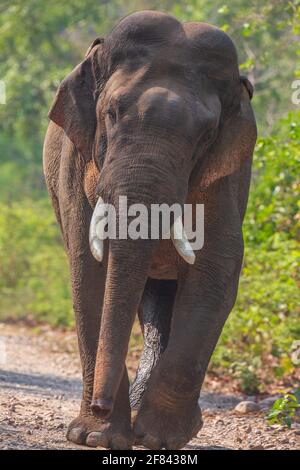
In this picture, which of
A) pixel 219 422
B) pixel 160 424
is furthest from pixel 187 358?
pixel 219 422

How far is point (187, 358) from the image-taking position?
6.27 metres

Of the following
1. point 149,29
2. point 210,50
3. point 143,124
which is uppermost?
point 149,29

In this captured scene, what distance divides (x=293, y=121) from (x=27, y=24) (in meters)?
10.8

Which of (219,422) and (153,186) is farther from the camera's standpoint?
(219,422)

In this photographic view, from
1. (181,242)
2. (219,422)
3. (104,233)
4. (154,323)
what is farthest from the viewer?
(219,422)

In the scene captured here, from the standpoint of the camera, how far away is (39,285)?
14.7 metres

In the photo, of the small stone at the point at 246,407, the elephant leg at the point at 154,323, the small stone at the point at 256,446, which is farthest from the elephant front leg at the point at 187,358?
the small stone at the point at 246,407

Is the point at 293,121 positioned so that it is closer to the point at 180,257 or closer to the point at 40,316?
the point at 180,257

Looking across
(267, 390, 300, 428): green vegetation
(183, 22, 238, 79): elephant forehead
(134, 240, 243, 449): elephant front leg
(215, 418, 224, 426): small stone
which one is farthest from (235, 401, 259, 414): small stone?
(183, 22, 238, 79): elephant forehead

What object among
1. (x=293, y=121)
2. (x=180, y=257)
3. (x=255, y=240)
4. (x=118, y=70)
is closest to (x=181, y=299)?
(x=180, y=257)

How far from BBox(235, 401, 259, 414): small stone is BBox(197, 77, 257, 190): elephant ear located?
251 cm

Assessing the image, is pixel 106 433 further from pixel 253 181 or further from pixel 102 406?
pixel 253 181

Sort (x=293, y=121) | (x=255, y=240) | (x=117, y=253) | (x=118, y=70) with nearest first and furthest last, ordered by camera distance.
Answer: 1. (x=117, y=253)
2. (x=118, y=70)
3. (x=293, y=121)
4. (x=255, y=240)

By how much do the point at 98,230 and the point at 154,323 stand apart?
6.23 feet
